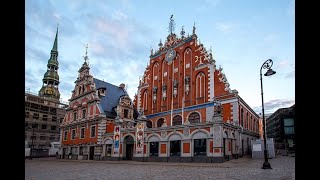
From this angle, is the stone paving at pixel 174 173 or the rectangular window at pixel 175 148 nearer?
the stone paving at pixel 174 173

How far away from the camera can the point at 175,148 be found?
30422mm

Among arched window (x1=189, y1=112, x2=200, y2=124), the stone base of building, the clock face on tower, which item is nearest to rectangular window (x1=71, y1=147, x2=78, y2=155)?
the stone base of building

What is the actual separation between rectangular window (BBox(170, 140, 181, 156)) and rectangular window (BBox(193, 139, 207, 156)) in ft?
6.92

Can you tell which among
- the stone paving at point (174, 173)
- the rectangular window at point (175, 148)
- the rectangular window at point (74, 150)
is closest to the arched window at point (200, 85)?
the rectangular window at point (175, 148)

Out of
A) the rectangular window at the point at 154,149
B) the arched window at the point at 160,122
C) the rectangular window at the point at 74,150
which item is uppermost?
the arched window at the point at 160,122

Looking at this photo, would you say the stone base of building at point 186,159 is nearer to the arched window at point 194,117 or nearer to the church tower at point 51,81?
the arched window at point 194,117

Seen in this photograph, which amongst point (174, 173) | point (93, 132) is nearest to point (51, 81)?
point (93, 132)

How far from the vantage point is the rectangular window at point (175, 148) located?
98.5 ft

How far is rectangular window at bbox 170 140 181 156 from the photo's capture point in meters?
30.0

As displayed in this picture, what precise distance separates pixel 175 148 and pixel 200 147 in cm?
352

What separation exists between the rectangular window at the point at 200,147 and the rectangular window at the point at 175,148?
211 cm
